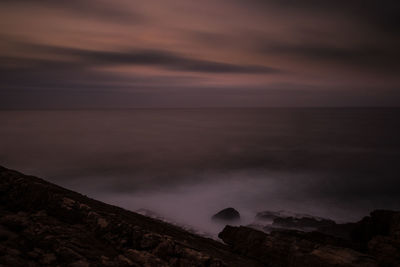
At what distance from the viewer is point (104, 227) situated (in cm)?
451

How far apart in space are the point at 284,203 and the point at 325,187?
22.7ft

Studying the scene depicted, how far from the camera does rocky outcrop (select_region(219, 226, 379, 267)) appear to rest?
173 inches

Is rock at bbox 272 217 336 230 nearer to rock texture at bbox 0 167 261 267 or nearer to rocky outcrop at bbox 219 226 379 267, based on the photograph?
rocky outcrop at bbox 219 226 379 267

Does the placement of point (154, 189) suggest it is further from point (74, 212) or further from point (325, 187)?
point (74, 212)

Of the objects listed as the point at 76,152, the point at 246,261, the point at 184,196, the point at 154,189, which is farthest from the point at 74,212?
the point at 76,152

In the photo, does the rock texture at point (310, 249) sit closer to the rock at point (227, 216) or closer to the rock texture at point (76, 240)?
the rock texture at point (76, 240)

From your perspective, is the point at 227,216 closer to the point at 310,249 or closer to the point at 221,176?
the point at 310,249

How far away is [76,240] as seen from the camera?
4047 mm

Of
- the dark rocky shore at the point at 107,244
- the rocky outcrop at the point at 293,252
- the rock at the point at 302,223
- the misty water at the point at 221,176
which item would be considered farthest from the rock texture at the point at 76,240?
the misty water at the point at 221,176

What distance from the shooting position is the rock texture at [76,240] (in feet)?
11.9

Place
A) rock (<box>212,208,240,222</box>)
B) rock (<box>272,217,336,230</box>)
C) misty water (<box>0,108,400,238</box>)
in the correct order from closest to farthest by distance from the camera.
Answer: rock (<box>272,217,336,230</box>)
rock (<box>212,208,240,222</box>)
misty water (<box>0,108,400,238</box>)

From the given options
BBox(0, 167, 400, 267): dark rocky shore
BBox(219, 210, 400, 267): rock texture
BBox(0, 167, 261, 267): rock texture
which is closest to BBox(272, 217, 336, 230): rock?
BBox(219, 210, 400, 267): rock texture

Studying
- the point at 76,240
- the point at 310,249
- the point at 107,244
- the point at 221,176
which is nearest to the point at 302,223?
the point at 310,249

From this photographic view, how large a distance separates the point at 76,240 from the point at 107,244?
0.51 m
